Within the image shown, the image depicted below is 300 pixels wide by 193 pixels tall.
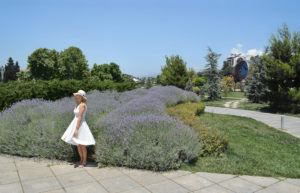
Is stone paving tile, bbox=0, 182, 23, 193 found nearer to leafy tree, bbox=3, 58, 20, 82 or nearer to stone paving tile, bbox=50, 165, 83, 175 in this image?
stone paving tile, bbox=50, 165, 83, 175

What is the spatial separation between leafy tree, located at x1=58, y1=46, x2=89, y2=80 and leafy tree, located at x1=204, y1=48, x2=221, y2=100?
25631mm

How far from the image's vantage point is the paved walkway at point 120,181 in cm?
534

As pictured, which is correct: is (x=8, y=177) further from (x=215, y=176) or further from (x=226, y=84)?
(x=226, y=84)

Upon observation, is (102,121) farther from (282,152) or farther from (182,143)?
(282,152)

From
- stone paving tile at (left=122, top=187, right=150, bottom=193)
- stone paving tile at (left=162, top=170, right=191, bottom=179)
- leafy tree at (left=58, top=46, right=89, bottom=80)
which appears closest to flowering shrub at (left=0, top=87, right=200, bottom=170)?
stone paving tile at (left=162, top=170, right=191, bottom=179)

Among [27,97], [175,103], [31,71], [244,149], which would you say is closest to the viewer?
[244,149]

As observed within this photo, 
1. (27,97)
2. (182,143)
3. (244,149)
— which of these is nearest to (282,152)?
(244,149)

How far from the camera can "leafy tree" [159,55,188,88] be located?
29.0 m

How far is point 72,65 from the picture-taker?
50500mm

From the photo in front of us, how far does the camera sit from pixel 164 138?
6488mm

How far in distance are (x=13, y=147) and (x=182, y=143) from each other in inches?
142

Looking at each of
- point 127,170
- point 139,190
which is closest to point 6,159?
point 127,170

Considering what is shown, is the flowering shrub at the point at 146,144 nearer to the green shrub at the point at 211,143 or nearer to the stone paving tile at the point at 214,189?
the green shrub at the point at 211,143

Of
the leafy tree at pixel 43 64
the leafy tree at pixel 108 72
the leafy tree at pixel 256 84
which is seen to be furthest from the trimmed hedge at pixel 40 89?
the leafy tree at pixel 43 64
